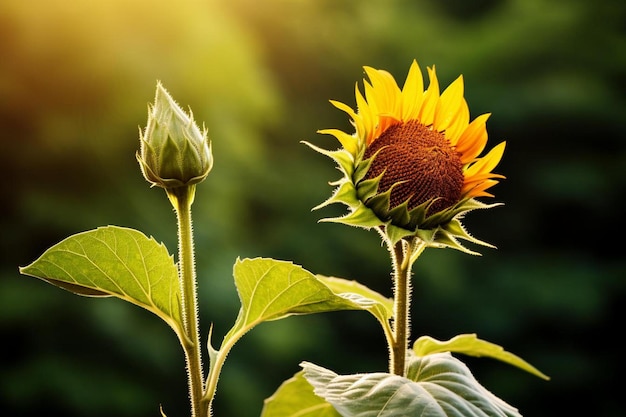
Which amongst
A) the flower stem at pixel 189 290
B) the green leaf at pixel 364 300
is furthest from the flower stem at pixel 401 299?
the flower stem at pixel 189 290

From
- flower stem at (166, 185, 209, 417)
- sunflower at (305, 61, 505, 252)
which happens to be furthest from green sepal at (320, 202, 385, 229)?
flower stem at (166, 185, 209, 417)

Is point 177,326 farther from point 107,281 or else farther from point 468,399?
point 468,399

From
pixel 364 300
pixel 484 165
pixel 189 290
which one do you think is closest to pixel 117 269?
pixel 189 290

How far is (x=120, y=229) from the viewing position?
484 millimetres

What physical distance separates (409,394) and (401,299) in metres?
0.08

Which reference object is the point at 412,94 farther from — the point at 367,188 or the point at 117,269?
the point at 117,269

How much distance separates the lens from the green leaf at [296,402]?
62 centimetres

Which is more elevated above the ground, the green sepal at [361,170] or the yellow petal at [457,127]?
the yellow petal at [457,127]

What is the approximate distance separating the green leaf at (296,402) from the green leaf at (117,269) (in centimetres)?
15

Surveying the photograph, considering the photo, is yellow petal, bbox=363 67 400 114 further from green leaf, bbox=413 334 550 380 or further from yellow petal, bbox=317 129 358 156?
green leaf, bbox=413 334 550 380

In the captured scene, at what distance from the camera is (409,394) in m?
0.49

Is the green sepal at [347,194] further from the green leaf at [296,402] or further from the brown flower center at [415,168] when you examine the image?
the green leaf at [296,402]

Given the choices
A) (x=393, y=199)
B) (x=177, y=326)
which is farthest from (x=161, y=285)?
(x=393, y=199)

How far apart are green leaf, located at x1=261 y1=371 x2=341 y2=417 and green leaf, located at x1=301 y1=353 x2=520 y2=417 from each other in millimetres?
98
